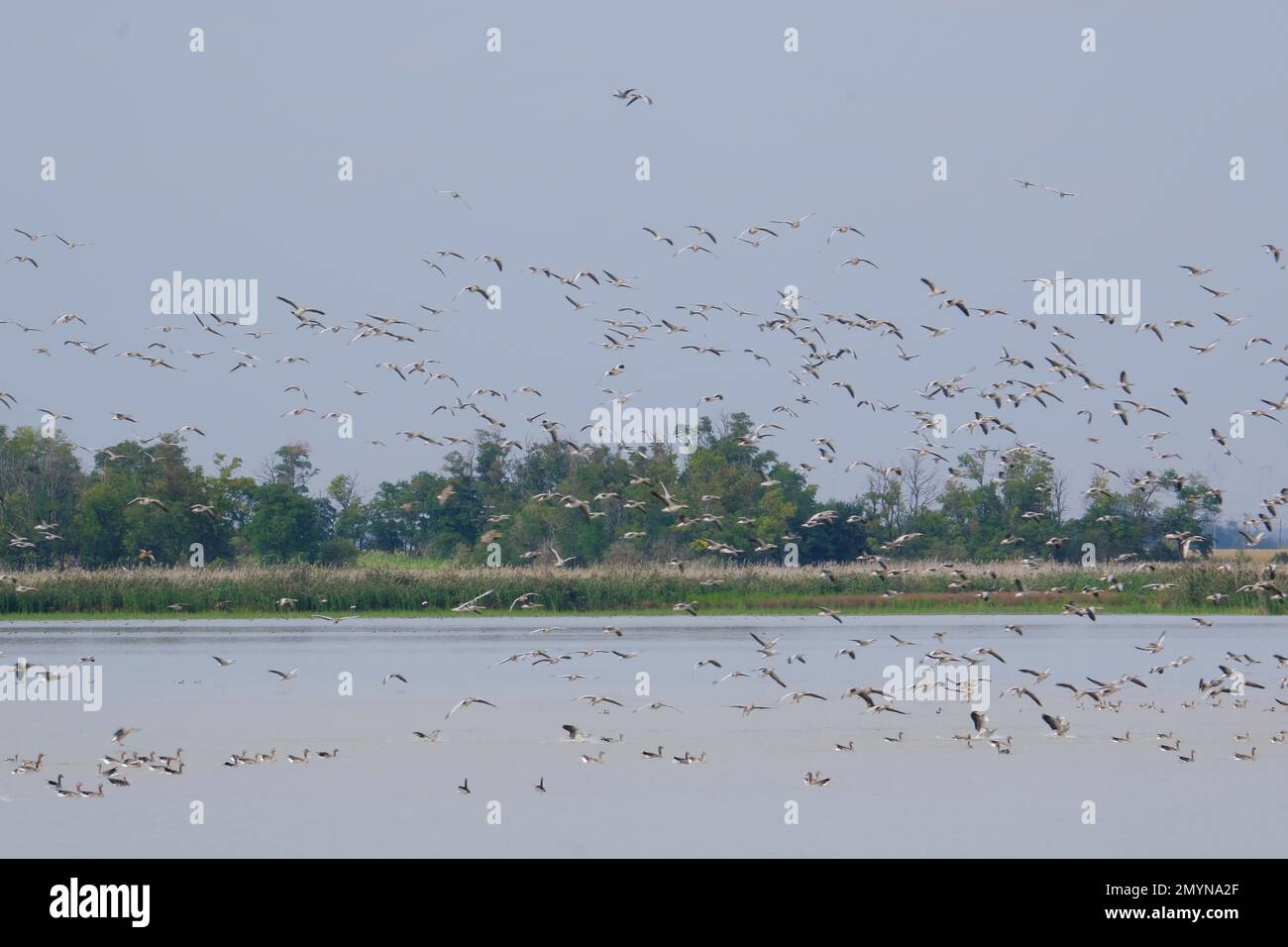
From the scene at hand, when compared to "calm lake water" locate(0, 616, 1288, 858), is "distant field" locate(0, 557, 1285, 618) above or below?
above

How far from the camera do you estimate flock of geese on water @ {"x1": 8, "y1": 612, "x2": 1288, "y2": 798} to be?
22.8m

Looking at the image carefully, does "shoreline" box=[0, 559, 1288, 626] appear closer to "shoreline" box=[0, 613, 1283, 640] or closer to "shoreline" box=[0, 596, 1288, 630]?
"shoreline" box=[0, 596, 1288, 630]

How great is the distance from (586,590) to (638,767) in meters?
29.8

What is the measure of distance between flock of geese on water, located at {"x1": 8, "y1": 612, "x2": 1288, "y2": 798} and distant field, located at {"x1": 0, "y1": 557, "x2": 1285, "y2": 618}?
42.1ft

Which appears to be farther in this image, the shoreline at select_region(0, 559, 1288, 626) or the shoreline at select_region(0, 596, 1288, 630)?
the shoreline at select_region(0, 559, 1288, 626)

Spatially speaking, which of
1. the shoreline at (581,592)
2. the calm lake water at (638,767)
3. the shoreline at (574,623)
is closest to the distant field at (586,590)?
the shoreline at (581,592)

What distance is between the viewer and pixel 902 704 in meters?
29.6

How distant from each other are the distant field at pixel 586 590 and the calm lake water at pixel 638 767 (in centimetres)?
1255

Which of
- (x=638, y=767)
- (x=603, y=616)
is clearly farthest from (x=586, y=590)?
(x=638, y=767)

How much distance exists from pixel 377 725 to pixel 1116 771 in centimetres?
1139

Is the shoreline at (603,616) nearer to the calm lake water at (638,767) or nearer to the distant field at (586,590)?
the distant field at (586,590)

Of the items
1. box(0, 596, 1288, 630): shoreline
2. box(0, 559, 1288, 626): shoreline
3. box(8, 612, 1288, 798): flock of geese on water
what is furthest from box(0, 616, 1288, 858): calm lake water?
box(0, 559, 1288, 626): shoreline

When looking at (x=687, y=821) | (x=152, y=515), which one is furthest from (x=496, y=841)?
(x=152, y=515)

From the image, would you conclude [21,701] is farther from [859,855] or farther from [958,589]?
[958,589]
